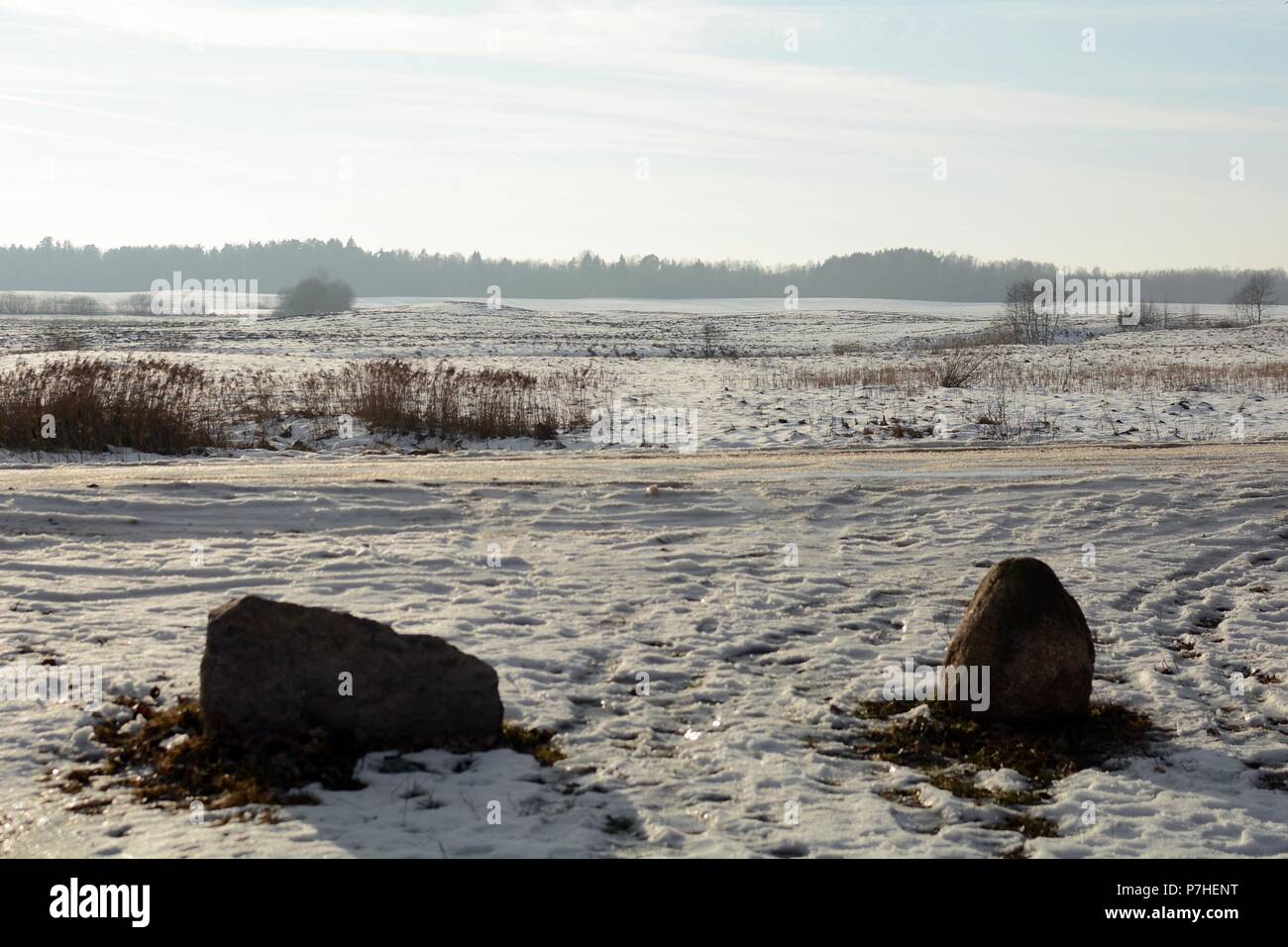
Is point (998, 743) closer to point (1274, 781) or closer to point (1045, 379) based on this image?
point (1274, 781)

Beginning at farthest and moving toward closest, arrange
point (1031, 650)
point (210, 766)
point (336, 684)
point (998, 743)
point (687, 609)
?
point (687, 609) → point (1031, 650) → point (998, 743) → point (336, 684) → point (210, 766)

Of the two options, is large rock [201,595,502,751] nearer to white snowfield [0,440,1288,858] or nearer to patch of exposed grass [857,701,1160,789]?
white snowfield [0,440,1288,858]

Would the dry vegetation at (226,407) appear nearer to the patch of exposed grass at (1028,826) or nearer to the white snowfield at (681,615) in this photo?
the white snowfield at (681,615)

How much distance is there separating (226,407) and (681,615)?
15245mm

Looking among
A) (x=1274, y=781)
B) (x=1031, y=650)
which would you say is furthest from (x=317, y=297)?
(x=1274, y=781)

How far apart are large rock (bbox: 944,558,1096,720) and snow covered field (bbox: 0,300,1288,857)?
2.25 ft

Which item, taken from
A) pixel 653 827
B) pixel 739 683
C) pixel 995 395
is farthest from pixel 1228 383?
pixel 653 827

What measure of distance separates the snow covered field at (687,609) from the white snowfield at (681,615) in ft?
0.10

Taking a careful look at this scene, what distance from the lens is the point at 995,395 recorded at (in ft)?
88.3

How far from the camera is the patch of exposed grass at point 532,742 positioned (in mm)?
6891

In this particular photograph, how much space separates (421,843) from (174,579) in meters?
5.75

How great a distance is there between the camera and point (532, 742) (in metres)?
7.14
